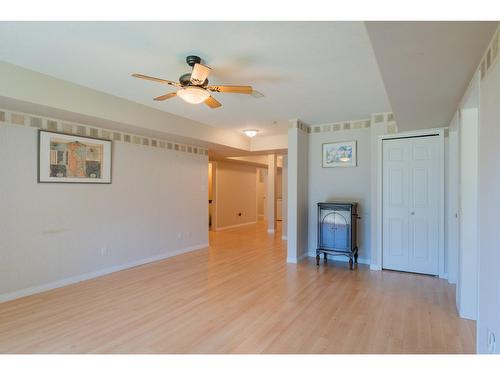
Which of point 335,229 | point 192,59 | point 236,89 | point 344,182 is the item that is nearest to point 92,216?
point 192,59

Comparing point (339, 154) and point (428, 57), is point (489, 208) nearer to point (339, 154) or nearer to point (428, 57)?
point (428, 57)

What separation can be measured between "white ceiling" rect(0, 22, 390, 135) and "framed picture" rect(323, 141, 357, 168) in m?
1.19

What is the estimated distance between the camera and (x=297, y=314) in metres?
2.85

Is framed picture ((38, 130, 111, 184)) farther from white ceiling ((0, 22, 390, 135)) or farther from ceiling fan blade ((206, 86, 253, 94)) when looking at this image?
ceiling fan blade ((206, 86, 253, 94))

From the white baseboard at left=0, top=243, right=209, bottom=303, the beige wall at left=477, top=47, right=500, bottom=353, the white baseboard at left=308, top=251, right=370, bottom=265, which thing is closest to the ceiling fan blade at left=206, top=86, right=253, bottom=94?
the beige wall at left=477, top=47, right=500, bottom=353

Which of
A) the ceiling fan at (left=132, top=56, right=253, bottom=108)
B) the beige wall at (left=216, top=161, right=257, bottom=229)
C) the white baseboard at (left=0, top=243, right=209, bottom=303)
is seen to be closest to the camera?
the ceiling fan at (left=132, top=56, right=253, bottom=108)

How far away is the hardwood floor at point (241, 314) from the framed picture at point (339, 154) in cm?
187

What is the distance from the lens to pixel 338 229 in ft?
15.3

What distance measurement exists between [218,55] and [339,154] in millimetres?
3239

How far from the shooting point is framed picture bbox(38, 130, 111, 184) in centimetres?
352

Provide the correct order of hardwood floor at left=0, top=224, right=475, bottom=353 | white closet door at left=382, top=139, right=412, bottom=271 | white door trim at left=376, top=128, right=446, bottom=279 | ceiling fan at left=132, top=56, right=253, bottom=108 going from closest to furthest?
hardwood floor at left=0, top=224, right=475, bottom=353
ceiling fan at left=132, top=56, right=253, bottom=108
white door trim at left=376, top=128, right=446, bottom=279
white closet door at left=382, top=139, right=412, bottom=271

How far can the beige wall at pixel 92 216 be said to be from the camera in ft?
10.7

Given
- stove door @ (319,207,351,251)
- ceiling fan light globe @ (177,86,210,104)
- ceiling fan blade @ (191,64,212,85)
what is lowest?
stove door @ (319,207,351,251)
